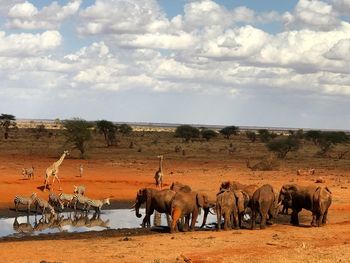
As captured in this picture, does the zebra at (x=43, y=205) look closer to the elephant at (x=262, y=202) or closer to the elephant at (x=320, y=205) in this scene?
the elephant at (x=262, y=202)

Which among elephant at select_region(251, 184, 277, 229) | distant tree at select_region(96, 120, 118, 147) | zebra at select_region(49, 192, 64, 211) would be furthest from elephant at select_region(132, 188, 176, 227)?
distant tree at select_region(96, 120, 118, 147)

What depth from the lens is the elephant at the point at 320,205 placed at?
67.1ft

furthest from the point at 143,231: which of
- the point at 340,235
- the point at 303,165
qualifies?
the point at 303,165

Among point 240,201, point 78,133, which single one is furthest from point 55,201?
point 78,133

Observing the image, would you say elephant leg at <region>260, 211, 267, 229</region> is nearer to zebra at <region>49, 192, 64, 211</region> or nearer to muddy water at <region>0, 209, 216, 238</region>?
muddy water at <region>0, 209, 216, 238</region>

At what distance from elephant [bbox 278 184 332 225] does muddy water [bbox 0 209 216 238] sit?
312cm

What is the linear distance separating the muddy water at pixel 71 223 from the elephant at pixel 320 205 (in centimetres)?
390

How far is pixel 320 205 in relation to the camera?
20.5 metres

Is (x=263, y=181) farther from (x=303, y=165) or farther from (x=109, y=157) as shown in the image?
(x=109, y=157)

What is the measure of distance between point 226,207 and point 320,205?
3556mm

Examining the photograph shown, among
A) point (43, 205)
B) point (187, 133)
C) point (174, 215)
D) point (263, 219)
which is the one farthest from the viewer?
point (187, 133)

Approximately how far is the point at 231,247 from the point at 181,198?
3.42m

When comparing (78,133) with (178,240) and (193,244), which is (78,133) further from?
(193,244)

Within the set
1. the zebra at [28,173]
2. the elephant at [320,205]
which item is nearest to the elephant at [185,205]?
the elephant at [320,205]
